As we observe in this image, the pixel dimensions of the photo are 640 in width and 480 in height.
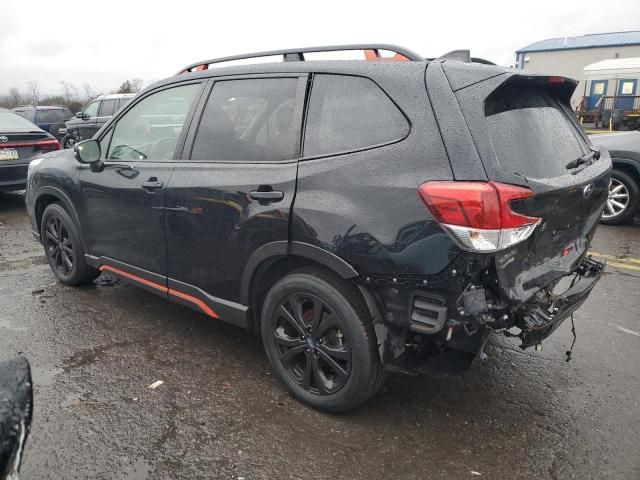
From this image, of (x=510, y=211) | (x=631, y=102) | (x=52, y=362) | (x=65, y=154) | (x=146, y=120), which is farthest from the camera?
(x=631, y=102)

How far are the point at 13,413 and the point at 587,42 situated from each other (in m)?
45.0

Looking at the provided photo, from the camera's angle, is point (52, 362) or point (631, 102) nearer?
point (52, 362)

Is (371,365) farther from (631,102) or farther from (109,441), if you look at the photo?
(631,102)

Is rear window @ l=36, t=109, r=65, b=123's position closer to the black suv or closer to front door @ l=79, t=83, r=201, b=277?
front door @ l=79, t=83, r=201, b=277

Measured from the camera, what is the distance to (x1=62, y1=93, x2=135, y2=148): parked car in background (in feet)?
48.7

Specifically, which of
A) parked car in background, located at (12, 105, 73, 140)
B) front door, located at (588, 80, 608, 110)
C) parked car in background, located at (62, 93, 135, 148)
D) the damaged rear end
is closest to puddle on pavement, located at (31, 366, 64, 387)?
the damaged rear end

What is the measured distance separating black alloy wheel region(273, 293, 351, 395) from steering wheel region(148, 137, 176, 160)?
4.56 feet

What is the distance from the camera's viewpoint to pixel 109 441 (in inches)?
101

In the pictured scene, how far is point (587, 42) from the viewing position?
38000 mm

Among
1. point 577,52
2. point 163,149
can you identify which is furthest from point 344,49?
point 577,52

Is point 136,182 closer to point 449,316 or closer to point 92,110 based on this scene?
point 449,316

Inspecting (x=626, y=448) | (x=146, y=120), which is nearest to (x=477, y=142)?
(x=626, y=448)

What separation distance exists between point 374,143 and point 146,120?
2.15 meters

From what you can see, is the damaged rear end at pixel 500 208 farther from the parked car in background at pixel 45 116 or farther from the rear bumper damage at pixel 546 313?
the parked car in background at pixel 45 116
